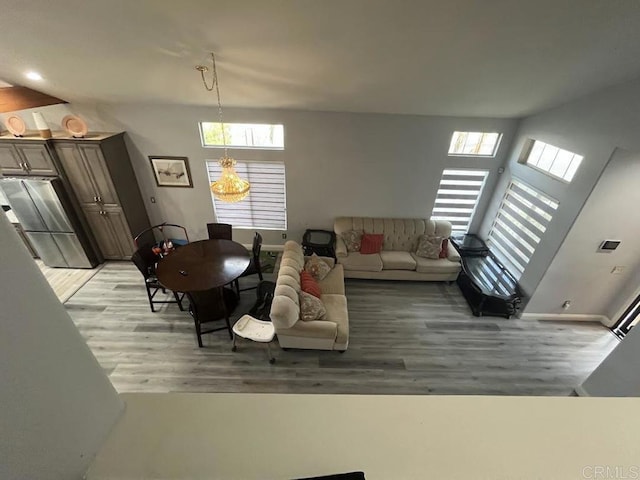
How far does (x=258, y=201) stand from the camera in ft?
17.2

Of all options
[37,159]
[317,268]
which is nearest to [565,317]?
[317,268]

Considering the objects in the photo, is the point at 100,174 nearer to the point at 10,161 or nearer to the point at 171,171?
the point at 171,171

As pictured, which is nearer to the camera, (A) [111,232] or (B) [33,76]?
(B) [33,76]

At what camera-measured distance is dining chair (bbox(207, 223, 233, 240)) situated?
14.7 feet

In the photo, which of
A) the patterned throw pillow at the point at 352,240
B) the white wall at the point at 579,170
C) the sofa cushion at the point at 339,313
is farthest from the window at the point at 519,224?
the sofa cushion at the point at 339,313

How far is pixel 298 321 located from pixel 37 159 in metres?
4.64

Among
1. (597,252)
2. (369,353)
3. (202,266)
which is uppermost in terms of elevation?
(597,252)

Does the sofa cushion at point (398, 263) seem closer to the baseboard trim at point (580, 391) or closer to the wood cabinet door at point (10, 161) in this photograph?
the baseboard trim at point (580, 391)

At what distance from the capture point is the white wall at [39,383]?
18.4 inches

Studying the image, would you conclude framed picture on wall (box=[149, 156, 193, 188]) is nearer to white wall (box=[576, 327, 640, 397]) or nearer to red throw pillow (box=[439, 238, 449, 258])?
red throw pillow (box=[439, 238, 449, 258])

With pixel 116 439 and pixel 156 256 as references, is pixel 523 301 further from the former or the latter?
pixel 156 256

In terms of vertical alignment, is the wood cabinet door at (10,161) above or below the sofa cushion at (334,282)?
above

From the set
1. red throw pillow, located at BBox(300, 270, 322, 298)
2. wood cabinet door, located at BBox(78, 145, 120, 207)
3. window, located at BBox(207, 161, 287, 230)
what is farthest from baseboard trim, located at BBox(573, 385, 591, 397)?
wood cabinet door, located at BBox(78, 145, 120, 207)

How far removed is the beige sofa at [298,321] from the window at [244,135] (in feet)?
7.13
